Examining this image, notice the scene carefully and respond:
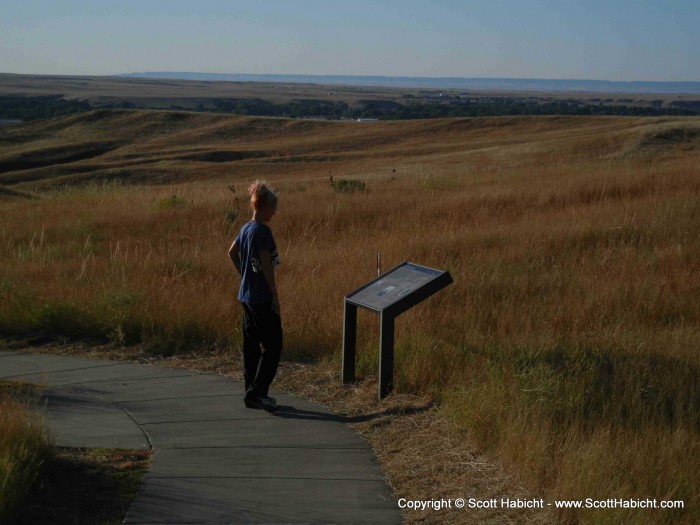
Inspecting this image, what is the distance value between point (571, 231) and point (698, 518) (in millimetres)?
7887

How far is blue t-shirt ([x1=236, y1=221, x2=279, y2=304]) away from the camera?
6848 mm

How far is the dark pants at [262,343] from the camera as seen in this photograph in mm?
6853

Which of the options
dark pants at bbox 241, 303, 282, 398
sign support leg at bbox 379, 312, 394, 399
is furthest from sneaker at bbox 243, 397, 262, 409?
sign support leg at bbox 379, 312, 394, 399

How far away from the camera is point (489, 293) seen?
379 inches

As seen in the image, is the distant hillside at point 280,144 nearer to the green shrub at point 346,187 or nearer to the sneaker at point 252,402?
the green shrub at point 346,187

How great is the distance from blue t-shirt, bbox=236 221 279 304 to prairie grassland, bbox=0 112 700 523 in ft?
4.11

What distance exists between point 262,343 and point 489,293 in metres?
3.34

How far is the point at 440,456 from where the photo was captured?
19.1 ft

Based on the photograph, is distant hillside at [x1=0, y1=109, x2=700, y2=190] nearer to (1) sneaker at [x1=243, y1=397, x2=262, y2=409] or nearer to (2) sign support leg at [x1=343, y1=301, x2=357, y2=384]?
(2) sign support leg at [x1=343, y1=301, x2=357, y2=384]

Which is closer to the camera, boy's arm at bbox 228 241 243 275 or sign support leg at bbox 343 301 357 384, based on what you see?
boy's arm at bbox 228 241 243 275

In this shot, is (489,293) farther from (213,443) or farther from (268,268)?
(213,443)

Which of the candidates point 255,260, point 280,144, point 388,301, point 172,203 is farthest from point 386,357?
point 280,144

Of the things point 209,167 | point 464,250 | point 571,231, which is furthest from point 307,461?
point 209,167

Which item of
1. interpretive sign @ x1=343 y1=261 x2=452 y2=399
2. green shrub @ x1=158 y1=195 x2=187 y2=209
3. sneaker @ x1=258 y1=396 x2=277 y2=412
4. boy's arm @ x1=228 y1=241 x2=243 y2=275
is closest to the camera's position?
sneaker @ x1=258 y1=396 x2=277 y2=412
